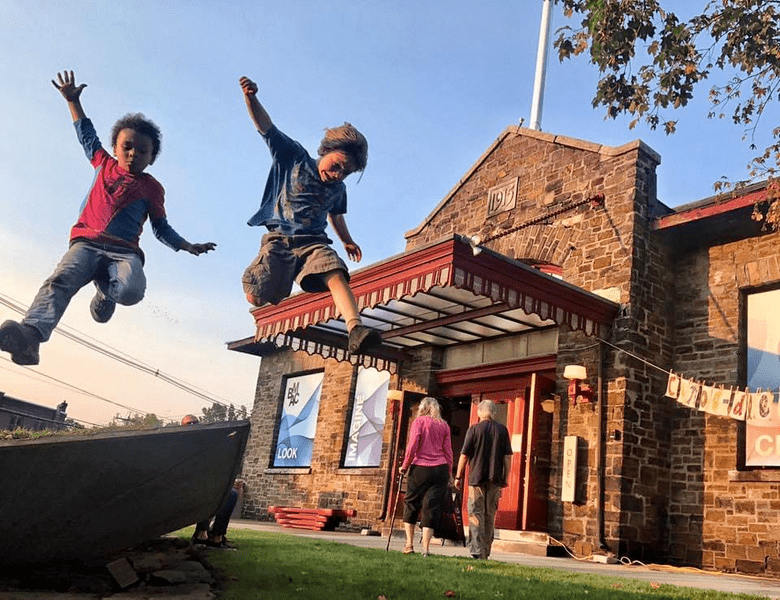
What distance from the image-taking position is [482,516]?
7.29m

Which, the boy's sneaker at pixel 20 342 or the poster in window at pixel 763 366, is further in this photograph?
the poster in window at pixel 763 366

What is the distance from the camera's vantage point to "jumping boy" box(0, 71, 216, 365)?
141 inches

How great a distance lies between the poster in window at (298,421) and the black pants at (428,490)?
8.82m

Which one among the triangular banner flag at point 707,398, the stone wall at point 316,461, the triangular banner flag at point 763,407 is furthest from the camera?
the stone wall at point 316,461

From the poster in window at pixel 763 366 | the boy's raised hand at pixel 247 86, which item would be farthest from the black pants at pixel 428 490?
the boy's raised hand at pixel 247 86

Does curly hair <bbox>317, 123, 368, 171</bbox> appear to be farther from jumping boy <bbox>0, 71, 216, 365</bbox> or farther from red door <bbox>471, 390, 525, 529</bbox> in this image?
red door <bbox>471, 390, 525, 529</bbox>

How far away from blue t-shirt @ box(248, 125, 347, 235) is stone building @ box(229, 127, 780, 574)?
4.84 metres

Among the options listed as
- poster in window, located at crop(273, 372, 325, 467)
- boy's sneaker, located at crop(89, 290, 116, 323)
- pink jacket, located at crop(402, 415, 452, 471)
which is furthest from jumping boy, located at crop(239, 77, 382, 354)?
poster in window, located at crop(273, 372, 325, 467)

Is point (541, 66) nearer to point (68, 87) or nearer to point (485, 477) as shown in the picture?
point (485, 477)

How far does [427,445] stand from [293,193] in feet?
13.1

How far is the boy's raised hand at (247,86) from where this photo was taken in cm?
Result: 360

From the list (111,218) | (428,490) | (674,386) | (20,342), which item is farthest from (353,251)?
(674,386)

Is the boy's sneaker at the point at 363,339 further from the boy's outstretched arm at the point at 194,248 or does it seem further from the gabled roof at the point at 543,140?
the gabled roof at the point at 543,140

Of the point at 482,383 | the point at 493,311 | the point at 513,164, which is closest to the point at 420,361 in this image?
the point at 482,383
